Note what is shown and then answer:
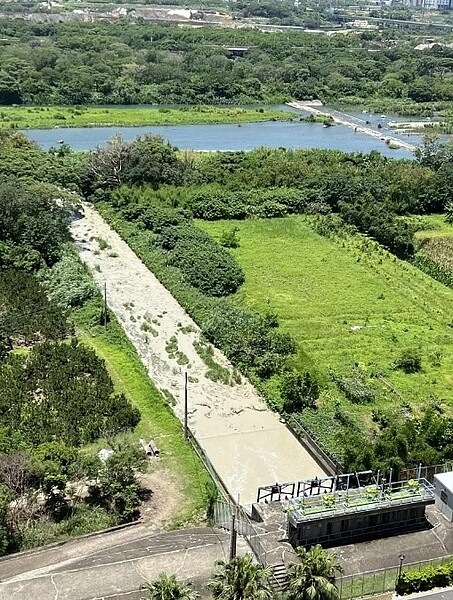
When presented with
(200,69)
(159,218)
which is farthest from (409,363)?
(200,69)

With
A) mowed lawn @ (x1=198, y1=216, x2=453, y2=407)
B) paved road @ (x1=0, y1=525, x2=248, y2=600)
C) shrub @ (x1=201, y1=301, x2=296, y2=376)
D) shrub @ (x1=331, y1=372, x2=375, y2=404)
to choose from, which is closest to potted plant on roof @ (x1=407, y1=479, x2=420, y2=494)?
paved road @ (x1=0, y1=525, x2=248, y2=600)

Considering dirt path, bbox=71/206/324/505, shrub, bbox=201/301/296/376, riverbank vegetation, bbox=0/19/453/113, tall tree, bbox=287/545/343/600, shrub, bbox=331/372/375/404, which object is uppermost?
riverbank vegetation, bbox=0/19/453/113

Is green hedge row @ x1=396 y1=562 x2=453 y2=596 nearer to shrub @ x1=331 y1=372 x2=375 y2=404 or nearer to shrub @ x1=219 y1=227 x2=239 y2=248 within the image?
shrub @ x1=331 y1=372 x2=375 y2=404

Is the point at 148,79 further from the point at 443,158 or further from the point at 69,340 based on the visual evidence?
the point at 69,340

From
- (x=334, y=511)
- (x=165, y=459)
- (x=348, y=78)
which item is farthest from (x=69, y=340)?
(x=348, y=78)

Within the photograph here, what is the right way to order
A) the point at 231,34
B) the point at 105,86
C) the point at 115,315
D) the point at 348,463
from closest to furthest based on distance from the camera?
the point at 348,463 → the point at 115,315 → the point at 105,86 → the point at 231,34

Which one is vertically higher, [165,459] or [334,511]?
[334,511]
